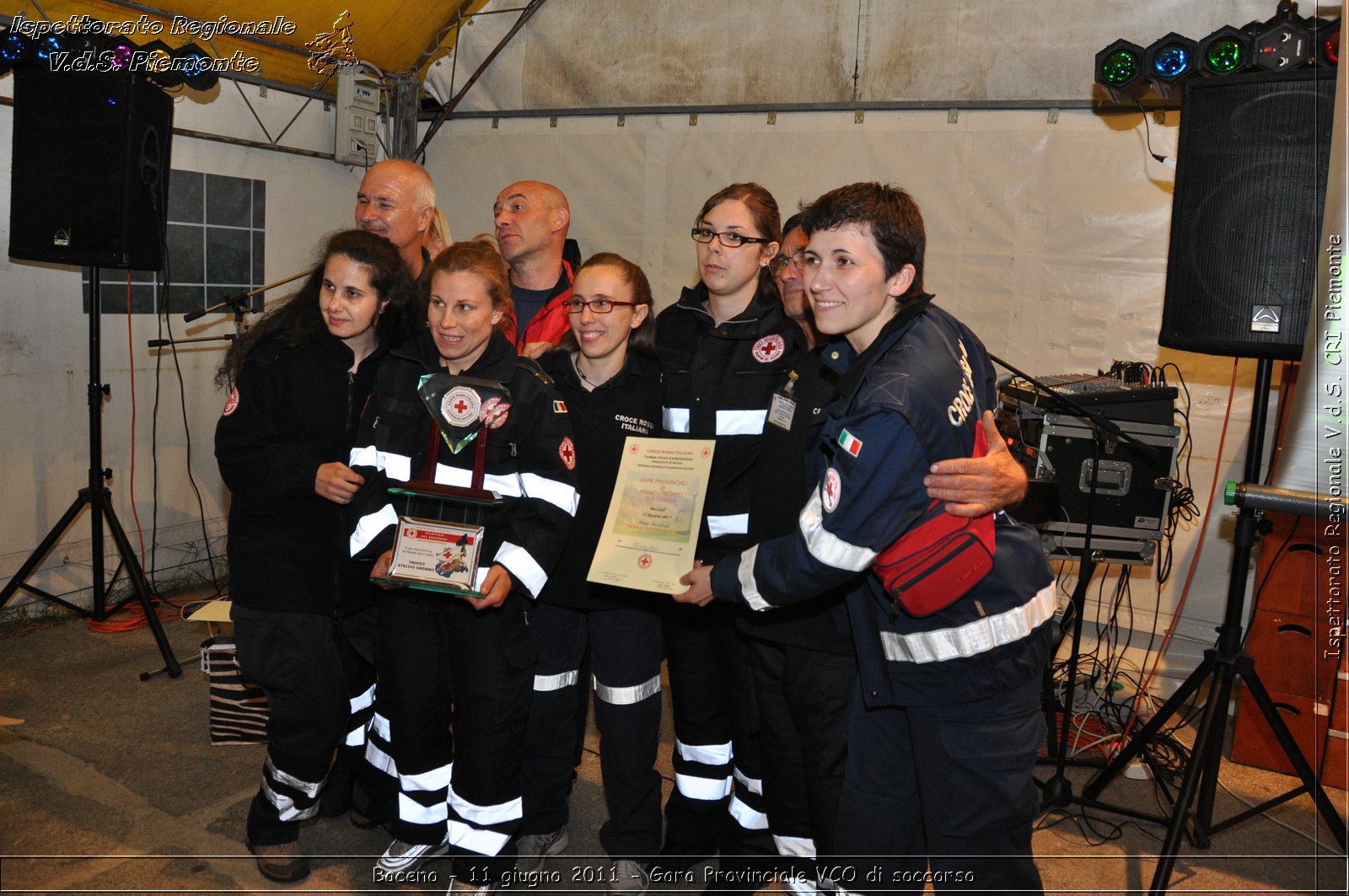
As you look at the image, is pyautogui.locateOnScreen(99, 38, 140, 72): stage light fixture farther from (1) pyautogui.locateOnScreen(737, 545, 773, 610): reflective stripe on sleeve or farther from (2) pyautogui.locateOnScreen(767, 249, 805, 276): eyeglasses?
(1) pyautogui.locateOnScreen(737, 545, 773, 610): reflective stripe on sleeve

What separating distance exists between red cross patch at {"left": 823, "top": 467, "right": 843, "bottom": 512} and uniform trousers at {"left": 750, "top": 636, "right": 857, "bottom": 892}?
72 centimetres

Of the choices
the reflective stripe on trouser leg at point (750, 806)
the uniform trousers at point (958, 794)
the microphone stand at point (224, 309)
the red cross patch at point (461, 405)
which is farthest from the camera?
the microphone stand at point (224, 309)

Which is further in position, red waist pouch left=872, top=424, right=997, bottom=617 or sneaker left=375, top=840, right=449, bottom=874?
sneaker left=375, top=840, right=449, bottom=874

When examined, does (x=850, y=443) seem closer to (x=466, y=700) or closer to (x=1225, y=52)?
(x=466, y=700)

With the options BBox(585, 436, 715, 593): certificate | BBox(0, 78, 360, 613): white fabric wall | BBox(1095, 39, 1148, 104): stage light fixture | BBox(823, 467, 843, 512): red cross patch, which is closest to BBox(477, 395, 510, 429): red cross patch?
BBox(585, 436, 715, 593): certificate

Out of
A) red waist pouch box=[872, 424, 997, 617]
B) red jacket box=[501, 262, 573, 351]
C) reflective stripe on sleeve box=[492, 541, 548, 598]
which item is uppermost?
red jacket box=[501, 262, 573, 351]

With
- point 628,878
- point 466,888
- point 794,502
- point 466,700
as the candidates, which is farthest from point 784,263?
point 466,888

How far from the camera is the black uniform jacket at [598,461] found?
126 inches

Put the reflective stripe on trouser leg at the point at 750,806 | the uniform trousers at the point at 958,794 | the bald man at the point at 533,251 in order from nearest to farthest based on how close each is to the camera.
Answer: the uniform trousers at the point at 958,794, the reflective stripe on trouser leg at the point at 750,806, the bald man at the point at 533,251

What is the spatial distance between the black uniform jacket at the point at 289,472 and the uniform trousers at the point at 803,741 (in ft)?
Result: 4.41

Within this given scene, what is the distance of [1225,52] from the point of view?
3.46 metres

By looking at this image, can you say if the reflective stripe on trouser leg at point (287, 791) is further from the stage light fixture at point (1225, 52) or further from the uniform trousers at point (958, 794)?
the stage light fixture at point (1225, 52)

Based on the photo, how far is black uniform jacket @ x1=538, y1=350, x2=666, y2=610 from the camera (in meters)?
3.21

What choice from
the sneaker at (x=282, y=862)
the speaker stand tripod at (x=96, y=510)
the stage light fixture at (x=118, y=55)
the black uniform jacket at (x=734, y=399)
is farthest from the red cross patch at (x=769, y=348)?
the stage light fixture at (x=118, y=55)
